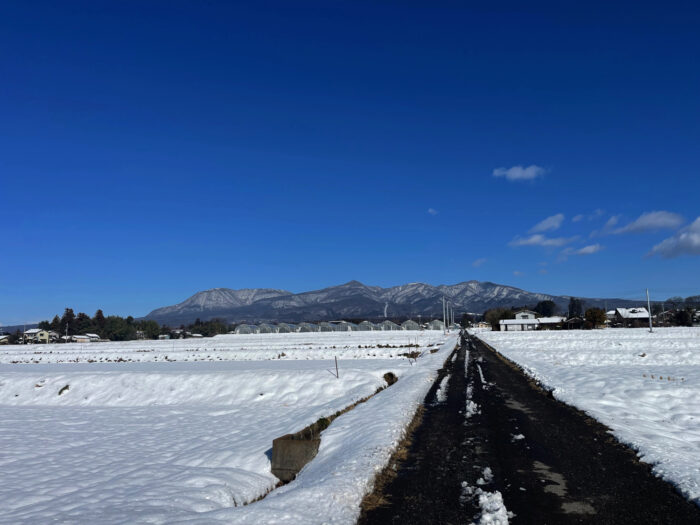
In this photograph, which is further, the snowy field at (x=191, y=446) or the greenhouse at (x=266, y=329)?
the greenhouse at (x=266, y=329)

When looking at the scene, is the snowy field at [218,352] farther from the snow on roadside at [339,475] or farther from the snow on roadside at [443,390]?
the snow on roadside at [339,475]

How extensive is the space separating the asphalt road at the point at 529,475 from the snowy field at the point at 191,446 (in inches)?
30.8

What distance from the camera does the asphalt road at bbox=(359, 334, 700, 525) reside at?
6289 millimetres

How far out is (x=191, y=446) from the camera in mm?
13406

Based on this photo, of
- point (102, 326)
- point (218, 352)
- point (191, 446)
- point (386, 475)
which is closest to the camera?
point (386, 475)

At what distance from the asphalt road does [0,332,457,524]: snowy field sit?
0.78 metres

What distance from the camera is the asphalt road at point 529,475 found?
6.29 metres

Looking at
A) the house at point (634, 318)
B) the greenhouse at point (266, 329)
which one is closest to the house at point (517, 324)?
the house at point (634, 318)

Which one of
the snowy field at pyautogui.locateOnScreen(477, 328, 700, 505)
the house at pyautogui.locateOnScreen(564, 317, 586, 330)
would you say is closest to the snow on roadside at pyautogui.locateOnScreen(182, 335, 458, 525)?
the snowy field at pyautogui.locateOnScreen(477, 328, 700, 505)

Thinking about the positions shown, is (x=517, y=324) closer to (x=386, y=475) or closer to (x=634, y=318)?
(x=634, y=318)

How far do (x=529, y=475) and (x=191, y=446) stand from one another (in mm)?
9594

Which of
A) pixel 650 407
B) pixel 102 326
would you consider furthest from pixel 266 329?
pixel 650 407

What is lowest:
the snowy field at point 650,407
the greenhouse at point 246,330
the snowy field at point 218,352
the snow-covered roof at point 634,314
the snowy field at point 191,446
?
the greenhouse at point 246,330

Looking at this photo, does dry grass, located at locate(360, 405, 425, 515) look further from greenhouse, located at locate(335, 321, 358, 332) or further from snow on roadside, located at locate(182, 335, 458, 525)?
greenhouse, located at locate(335, 321, 358, 332)
